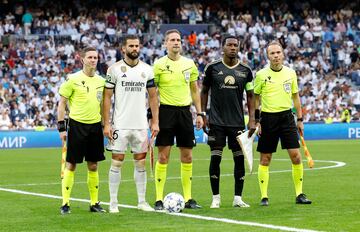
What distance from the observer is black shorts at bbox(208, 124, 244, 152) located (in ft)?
47.3

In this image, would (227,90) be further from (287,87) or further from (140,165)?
(140,165)

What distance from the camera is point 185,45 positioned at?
46.0 m

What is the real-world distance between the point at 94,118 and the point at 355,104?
3140 cm

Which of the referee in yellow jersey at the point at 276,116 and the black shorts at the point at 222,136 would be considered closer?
the black shorts at the point at 222,136

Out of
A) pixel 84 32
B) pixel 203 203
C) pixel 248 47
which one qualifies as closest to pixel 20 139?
pixel 84 32

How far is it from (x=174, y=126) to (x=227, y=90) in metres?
1.00

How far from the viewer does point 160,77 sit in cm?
1430

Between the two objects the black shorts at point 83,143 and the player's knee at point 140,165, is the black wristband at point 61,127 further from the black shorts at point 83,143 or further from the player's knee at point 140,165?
the player's knee at point 140,165

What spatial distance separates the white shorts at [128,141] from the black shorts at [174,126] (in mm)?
434

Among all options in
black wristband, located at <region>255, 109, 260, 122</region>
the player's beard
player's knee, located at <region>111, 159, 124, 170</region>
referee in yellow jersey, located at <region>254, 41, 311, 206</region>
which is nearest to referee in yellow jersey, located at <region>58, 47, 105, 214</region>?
player's knee, located at <region>111, 159, 124, 170</region>

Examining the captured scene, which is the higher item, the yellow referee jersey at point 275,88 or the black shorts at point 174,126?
the yellow referee jersey at point 275,88

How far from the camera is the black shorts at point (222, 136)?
14406 mm

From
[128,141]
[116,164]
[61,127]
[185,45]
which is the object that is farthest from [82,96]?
Result: [185,45]

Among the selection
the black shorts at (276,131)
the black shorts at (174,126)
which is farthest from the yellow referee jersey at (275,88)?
the black shorts at (174,126)
